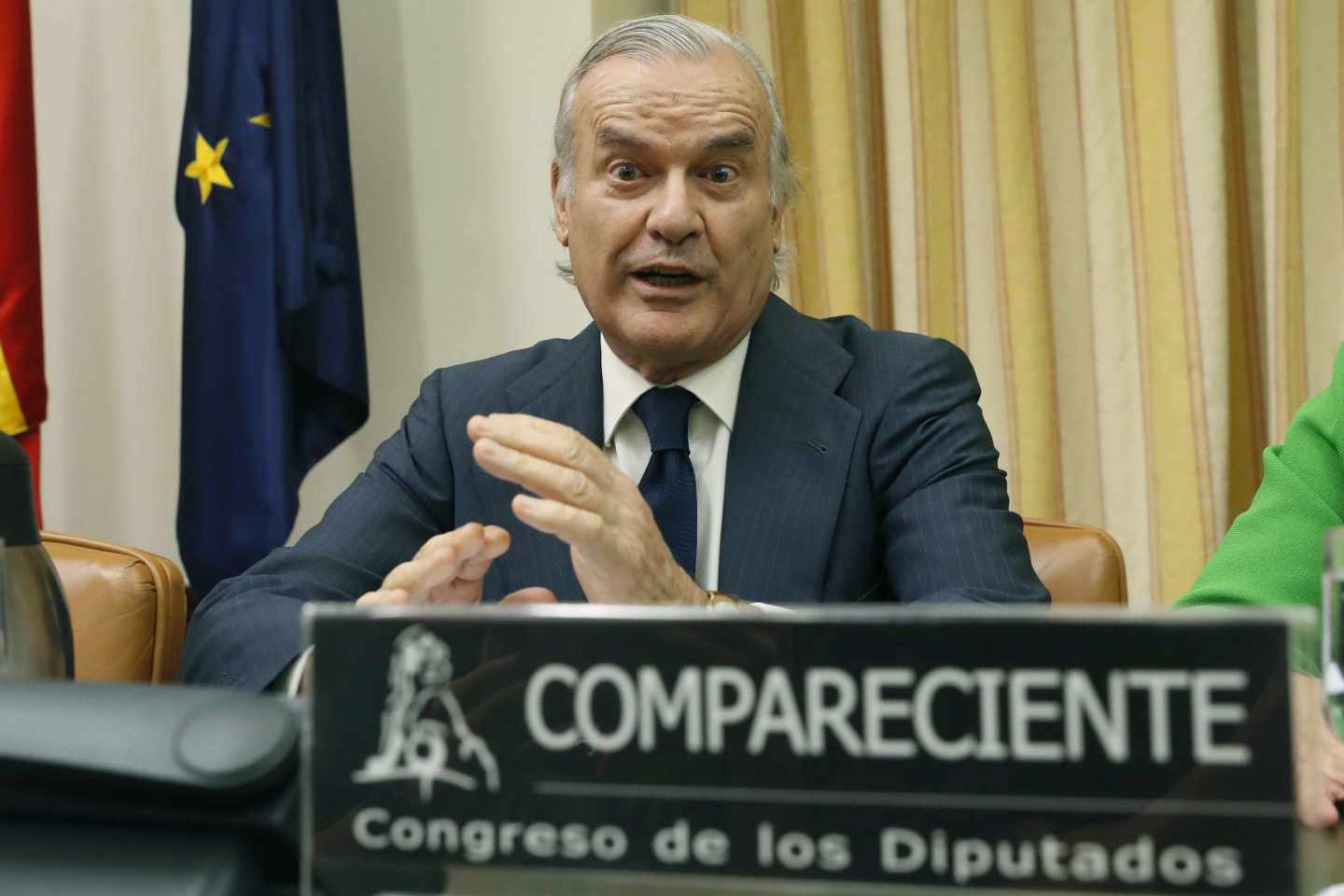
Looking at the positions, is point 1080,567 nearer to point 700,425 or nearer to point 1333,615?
point 700,425

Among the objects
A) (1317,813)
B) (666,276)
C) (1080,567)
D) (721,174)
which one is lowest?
(1080,567)

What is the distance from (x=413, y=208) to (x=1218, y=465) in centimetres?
182

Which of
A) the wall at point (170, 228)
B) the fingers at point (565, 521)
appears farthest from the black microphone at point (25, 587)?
the wall at point (170, 228)

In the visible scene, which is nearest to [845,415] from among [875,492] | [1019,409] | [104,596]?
[875,492]

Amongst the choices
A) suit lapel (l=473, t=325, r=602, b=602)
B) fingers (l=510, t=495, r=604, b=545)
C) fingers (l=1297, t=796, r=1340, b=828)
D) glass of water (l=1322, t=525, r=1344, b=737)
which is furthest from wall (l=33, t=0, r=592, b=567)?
glass of water (l=1322, t=525, r=1344, b=737)

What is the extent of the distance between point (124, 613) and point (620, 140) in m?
0.79

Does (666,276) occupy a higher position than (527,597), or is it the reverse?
(666,276)

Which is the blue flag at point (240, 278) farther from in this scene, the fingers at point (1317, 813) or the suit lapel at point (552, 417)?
the fingers at point (1317, 813)

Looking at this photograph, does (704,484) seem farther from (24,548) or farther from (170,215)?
(170,215)

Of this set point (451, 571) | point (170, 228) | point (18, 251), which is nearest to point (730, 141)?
point (451, 571)

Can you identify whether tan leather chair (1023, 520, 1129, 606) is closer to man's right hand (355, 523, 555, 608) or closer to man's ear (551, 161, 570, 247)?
man's ear (551, 161, 570, 247)

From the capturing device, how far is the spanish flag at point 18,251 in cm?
254

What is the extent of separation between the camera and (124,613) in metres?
1.56

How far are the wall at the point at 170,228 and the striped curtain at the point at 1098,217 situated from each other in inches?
19.9
